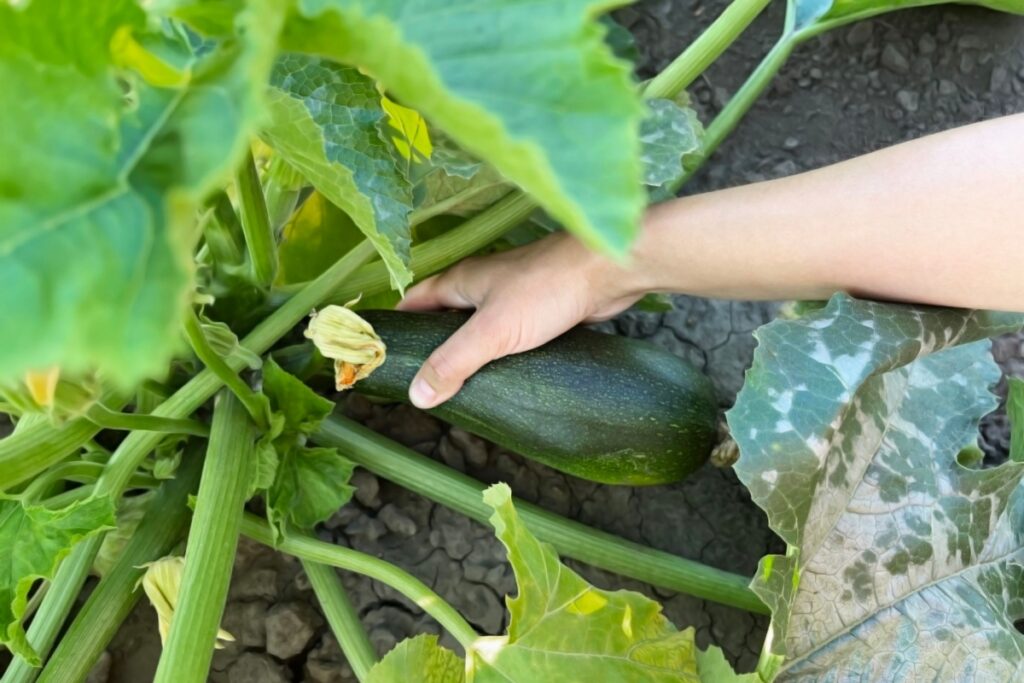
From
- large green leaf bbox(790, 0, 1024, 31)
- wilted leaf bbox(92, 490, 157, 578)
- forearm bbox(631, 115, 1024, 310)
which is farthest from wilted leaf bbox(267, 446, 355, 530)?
large green leaf bbox(790, 0, 1024, 31)

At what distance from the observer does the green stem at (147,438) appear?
3.61 feet

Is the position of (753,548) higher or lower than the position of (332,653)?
lower

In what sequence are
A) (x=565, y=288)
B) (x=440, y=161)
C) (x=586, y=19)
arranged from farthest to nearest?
1. (x=565, y=288)
2. (x=440, y=161)
3. (x=586, y=19)

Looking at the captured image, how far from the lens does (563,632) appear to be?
0.99 meters

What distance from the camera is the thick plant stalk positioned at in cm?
110

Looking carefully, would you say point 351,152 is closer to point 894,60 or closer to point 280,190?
point 280,190

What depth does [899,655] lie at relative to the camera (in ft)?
3.73

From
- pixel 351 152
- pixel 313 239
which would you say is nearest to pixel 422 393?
pixel 313 239

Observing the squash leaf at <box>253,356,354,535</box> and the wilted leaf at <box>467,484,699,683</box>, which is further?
the squash leaf at <box>253,356,354,535</box>

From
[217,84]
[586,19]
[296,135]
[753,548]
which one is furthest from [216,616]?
[753,548]

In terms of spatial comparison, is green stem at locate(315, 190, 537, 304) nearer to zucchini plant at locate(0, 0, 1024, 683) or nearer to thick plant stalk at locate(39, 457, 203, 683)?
zucchini plant at locate(0, 0, 1024, 683)

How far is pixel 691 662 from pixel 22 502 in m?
0.77

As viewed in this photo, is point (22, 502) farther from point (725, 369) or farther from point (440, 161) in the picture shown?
point (725, 369)

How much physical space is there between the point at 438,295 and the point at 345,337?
23 cm
